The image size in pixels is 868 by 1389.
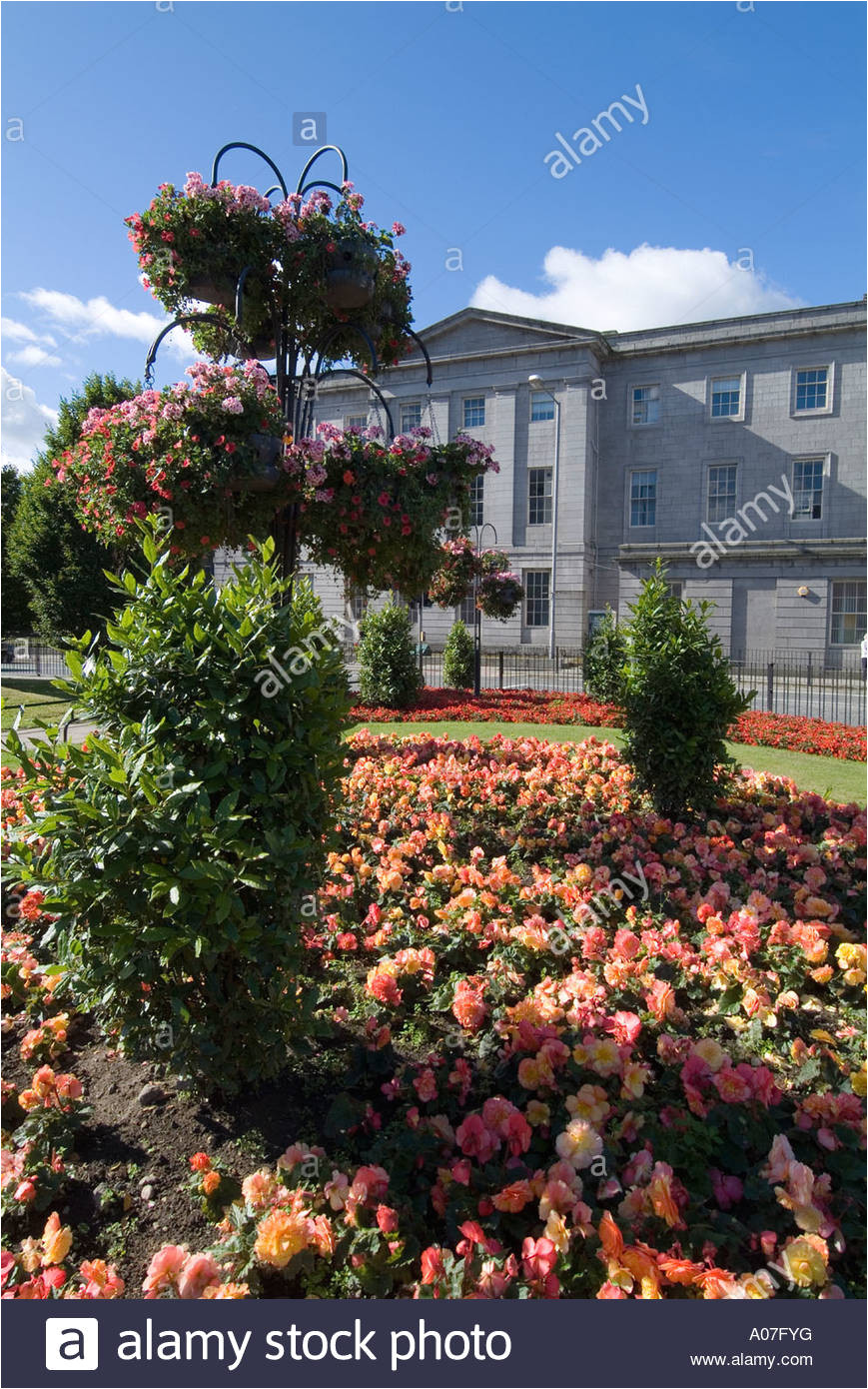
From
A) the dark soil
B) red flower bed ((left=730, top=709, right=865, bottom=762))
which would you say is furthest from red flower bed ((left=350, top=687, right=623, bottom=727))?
the dark soil

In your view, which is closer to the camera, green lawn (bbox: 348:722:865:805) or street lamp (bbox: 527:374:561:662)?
green lawn (bbox: 348:722:865:805)

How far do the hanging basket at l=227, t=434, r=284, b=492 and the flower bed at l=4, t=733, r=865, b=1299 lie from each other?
9.44ft

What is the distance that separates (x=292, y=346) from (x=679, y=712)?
16.3 feet

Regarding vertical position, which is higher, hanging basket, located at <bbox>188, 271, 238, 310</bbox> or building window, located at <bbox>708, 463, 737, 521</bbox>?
building window, located at <bbox>708, 463, 737, 521</bbox>

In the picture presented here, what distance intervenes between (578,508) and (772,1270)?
34122mm

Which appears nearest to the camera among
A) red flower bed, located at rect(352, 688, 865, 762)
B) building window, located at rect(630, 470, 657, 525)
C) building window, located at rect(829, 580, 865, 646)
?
red flower bed, located at rect(352, 688, 865, 762)

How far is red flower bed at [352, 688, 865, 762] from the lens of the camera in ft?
36.6

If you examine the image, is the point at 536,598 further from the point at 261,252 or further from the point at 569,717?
the point at 261,252

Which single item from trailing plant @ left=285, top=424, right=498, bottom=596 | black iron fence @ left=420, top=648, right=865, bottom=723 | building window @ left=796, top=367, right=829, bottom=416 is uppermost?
building window @ left=796, top=367, right=829, bottom=416

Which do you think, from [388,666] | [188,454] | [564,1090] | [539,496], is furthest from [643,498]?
[564,1090]

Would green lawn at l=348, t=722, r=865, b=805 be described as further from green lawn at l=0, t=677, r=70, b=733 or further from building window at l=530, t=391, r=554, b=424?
building window at l=530, t=391, r=554, b=424

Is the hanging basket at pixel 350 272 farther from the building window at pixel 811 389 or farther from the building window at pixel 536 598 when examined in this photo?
the building window at pixel 811 389

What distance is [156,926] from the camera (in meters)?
2.48

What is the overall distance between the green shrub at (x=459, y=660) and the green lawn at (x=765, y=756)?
7.97 m
